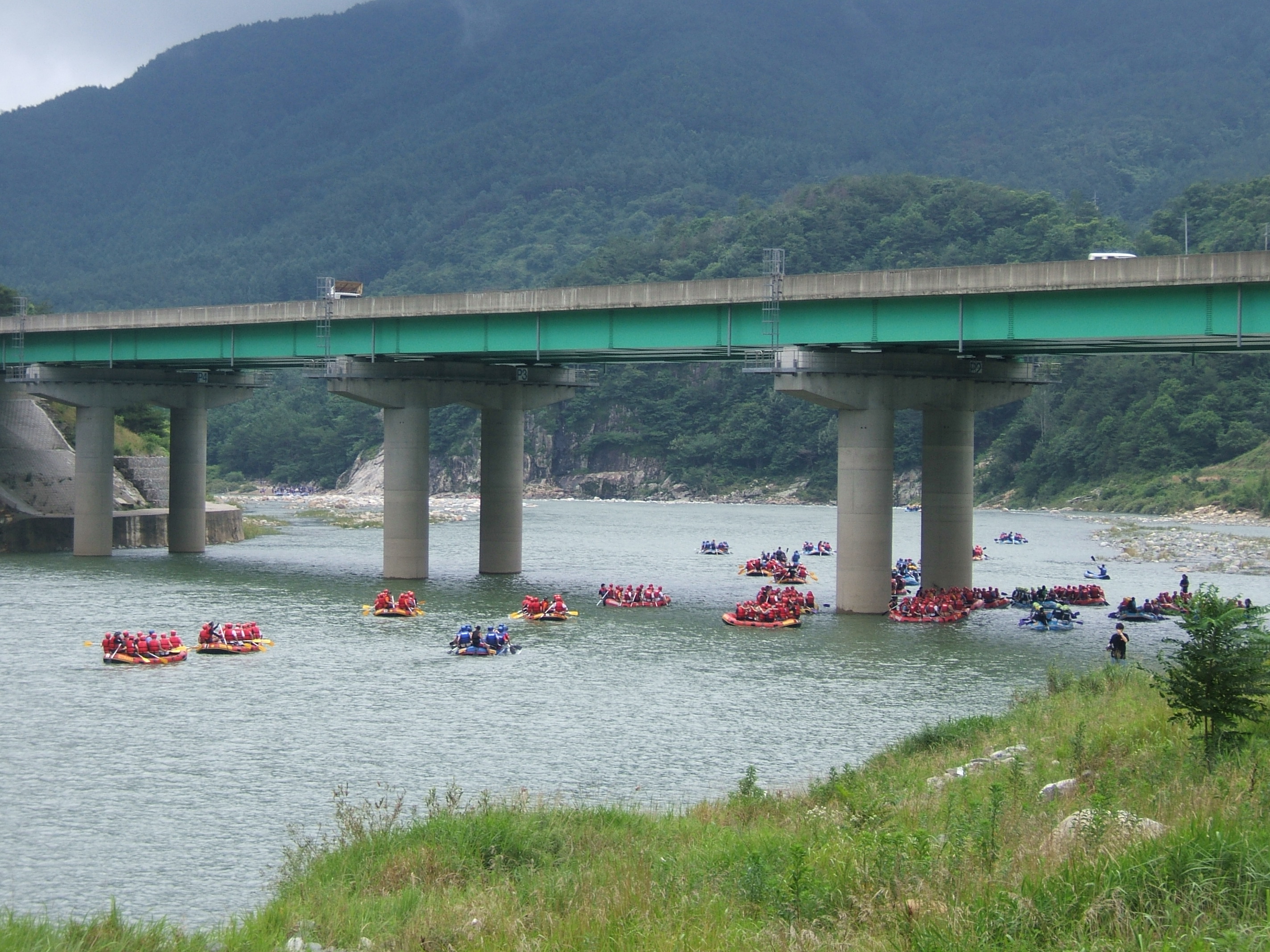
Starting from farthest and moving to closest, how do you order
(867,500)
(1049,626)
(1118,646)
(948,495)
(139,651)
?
(948,495) → (867,500) → (1049,626) → (139,651) → (1118,646)

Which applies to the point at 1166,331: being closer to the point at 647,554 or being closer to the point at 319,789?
the point at 319,789

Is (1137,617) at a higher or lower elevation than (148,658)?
higher

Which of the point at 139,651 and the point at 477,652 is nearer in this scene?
the point at 139,651

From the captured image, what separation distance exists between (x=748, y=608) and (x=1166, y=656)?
15.2 m

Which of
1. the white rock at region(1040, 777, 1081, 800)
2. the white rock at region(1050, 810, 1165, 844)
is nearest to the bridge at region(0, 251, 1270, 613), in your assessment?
the white rock at region(1040, 777, 1081, 800)

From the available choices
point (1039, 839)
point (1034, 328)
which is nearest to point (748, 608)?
point (1034, 328)

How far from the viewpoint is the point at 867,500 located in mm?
50844

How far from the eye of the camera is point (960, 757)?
2600 cm

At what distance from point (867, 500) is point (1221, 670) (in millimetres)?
31097

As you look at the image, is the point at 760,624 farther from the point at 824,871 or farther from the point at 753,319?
the point at 824,871

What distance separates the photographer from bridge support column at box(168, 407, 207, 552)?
8088 centimetres

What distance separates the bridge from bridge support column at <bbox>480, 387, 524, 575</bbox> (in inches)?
3.8

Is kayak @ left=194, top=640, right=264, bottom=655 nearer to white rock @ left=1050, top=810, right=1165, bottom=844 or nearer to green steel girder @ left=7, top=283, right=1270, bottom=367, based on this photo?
green steel girder @ left=7, top=283, right=1270, bottom=367

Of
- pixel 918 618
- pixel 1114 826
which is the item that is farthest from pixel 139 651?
pixel 1114 826
